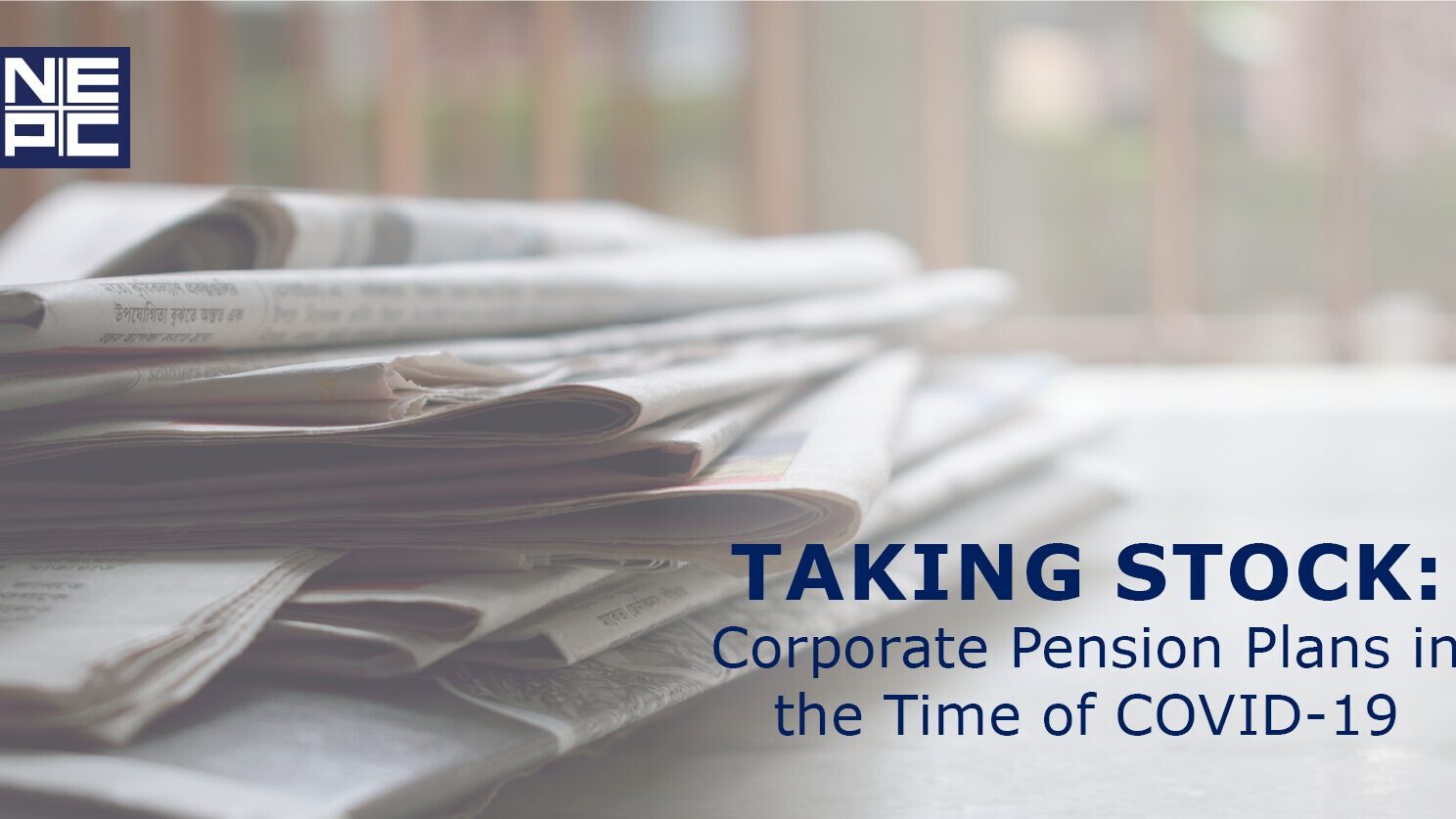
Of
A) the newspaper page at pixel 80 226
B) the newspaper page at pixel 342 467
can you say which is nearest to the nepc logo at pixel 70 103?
the newspaper page at pixel 80 226

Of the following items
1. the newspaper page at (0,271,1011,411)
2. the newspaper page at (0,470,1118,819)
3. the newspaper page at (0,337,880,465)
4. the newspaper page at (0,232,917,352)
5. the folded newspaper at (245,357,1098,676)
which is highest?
the newspaper page at (0,232,917,352)

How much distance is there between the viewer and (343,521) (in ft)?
1.07

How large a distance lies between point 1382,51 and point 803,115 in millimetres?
894

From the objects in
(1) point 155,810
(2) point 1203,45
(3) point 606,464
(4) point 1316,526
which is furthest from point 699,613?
(2) point 1203,45

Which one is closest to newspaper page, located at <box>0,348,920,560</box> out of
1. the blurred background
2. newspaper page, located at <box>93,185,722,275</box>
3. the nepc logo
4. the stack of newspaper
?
the stack of newspaper

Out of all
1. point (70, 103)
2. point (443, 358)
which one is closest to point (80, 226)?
point (70, 103)

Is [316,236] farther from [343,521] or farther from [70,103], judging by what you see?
→ [70,103]

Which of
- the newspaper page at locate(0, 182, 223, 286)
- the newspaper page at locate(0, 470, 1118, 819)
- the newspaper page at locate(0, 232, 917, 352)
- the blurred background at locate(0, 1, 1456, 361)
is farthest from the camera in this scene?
the blurred background at locate(0, 1, 1456, 361)

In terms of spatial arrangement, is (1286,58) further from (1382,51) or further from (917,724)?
(917,724)

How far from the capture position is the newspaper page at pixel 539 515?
1.02 ft

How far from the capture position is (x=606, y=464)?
331 millimetres

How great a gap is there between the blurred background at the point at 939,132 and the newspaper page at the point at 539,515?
1858 mm

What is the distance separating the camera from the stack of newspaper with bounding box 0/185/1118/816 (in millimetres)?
258

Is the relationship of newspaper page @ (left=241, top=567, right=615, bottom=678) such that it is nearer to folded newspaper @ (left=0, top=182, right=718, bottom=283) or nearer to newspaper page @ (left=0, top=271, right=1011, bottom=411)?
newspaper page @ (left=0, top=271, right=1011, bottom=411)
